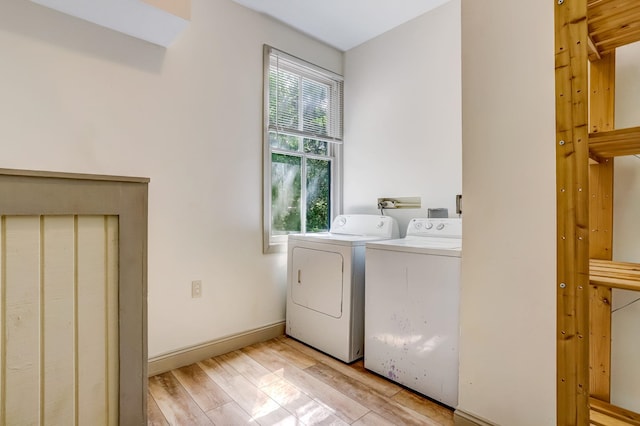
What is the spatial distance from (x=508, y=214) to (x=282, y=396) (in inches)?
58.7

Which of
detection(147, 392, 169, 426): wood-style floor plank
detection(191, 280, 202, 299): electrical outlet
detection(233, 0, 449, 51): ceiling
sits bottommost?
detection(147, 392, 169, 426): wood-style floor plank

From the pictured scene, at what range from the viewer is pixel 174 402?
170 cm

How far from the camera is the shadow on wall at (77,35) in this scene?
1.57 m

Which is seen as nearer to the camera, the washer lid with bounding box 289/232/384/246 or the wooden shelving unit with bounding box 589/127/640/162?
the wooden shelving unit with bounding box 589/127/640/162

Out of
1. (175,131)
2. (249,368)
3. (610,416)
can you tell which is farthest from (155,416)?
(610,416)

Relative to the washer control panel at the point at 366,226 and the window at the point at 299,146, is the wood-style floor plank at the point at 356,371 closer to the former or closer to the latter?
the window at the point at 299,146

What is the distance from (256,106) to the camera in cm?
246

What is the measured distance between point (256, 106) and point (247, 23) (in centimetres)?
62

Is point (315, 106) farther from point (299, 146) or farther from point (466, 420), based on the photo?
point (466, 420)

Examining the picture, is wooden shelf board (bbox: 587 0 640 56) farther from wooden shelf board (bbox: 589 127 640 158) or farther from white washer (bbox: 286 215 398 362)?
white washer (bbox: 286 215 398 362)

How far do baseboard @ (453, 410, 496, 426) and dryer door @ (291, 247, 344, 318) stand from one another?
2.90ft

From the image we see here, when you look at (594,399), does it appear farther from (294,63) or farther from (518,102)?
(294,63)

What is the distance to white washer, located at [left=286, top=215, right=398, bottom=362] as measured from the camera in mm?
2127

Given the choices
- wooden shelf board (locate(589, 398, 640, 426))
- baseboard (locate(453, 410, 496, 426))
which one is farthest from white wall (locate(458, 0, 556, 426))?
wooden shelf board (locate(589, 398, 640, 426))
